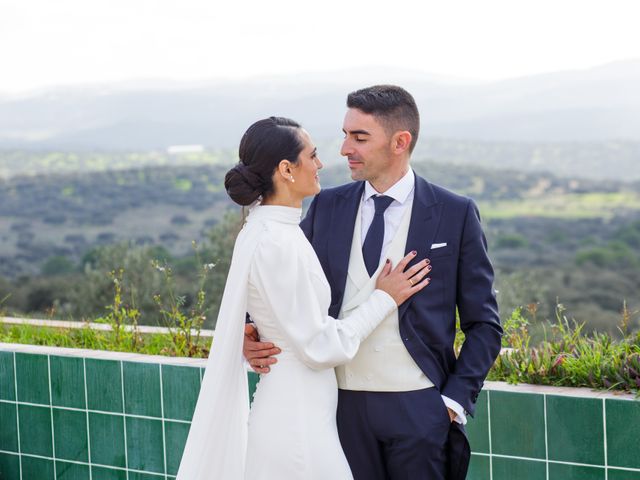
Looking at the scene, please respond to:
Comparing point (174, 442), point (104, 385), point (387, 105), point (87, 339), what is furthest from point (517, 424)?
point (87, 339)

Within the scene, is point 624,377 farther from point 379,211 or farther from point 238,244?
point 238,244

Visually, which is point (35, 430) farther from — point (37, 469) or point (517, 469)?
point (517, 469)

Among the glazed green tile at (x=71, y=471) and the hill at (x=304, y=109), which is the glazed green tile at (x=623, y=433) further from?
the hill at (x=304, y=109)

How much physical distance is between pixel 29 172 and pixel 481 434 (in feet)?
128

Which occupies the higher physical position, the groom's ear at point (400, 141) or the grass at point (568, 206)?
the groom's ear at point (400, 141)

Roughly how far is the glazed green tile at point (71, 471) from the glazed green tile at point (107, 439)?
76 millimetres

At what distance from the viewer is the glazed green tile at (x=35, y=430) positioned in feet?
14.6

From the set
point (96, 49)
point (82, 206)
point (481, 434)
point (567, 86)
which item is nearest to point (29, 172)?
point (82, 206)

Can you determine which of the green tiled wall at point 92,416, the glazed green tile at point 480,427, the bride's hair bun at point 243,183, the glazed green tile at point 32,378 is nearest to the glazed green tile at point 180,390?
the green tiled wall at point 92,416

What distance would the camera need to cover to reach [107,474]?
4270 mm

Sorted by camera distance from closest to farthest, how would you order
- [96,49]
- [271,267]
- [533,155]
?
[271,267]
[533,155]
[96,49]

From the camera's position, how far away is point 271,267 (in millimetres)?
2424

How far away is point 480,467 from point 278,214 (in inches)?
56.7

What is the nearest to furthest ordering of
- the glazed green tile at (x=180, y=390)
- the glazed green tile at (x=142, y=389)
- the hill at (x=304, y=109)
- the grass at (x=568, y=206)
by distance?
the glazed green tile at (x=180, y=390)
the glazed green tile at (x=142, y=389)
the grass at (x=568, y=206)
the hill at (x=304, y=109)
